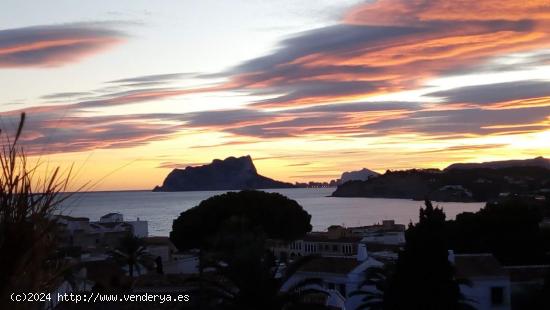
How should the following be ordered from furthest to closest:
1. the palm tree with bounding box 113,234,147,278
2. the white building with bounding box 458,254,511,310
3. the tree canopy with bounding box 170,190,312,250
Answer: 1. the palm tree with bounding box 113,234,147,278
2. the tree canopy with bounding box 170,190,312,250
3. the white building with bounding box 458,254,511,310

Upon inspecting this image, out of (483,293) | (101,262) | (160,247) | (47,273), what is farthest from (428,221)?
(160,247)

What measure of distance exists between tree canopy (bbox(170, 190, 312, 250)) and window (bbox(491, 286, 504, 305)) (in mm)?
14088

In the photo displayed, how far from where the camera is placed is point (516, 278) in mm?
31688

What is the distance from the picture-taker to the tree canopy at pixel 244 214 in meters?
41.2

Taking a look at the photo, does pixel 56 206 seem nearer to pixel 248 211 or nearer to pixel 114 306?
pixel 114 306

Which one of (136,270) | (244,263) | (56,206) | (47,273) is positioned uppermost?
(56,206)

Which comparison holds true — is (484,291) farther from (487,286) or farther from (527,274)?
(527,274)

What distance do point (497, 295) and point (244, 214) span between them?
49.7ft

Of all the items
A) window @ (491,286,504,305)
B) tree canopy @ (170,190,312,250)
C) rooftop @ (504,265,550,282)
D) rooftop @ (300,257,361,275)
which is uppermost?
tree canopy @ (170,190,312,250)

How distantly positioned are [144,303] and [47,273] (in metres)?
16.8

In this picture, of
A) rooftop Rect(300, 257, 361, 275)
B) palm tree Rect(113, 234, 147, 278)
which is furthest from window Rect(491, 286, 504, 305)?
palm tree Rect(113, 234, 147, 278)

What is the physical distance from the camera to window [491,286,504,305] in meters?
30.1

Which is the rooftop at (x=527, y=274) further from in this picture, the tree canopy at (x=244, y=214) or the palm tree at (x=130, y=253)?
the palm tree at (x=130, y=253)

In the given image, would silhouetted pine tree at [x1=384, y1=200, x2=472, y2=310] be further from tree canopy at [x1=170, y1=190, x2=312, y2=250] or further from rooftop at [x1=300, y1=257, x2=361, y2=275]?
tree canopy at [x1=170, y1=190, x2=312, y2=250]
